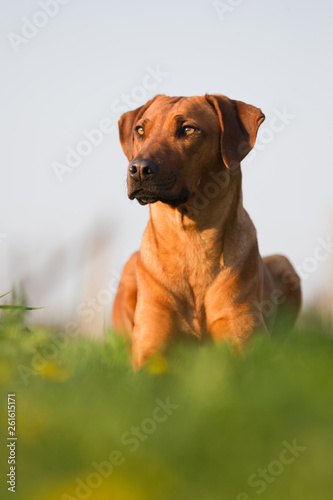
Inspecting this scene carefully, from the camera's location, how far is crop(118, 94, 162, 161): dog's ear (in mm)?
4992

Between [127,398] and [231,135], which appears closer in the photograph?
[127,398]

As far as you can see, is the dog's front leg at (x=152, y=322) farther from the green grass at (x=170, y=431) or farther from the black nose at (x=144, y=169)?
the green grass at (x=170, y=431)

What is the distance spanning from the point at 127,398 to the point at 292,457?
23.4 inches

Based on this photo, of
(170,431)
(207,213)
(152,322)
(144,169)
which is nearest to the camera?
(170,431)

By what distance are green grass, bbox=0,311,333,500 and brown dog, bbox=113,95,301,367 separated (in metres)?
1.80

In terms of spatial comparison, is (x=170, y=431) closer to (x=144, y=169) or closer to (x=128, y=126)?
(x=144, y=169)

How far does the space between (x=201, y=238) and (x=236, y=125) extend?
34.6 inches

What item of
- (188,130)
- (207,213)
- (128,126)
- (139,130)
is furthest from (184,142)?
(128,126)

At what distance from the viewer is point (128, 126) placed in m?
5.05

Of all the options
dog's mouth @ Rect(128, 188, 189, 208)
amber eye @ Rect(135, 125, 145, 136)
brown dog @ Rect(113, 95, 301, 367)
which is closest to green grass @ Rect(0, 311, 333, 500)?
dog's mouth @ Rect(128, 188, 189, 208)

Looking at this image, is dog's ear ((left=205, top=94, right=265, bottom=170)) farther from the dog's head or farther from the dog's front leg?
the dog's front leg

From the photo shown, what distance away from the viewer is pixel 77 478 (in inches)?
63.1

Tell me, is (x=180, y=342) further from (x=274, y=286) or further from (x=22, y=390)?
(x=22, y=390)

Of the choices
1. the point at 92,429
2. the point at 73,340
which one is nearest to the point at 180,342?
the point at 73,340
